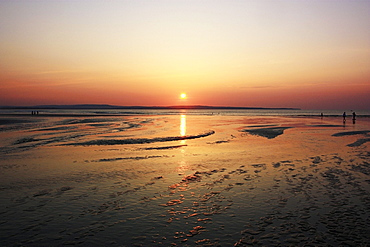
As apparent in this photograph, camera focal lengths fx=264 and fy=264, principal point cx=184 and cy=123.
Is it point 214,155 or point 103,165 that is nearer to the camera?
point 103,165

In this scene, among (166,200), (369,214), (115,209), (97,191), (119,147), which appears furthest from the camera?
(119,147)

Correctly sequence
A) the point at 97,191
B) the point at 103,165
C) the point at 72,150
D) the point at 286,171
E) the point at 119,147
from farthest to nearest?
the point at 119,147, the point at 72,150, the point at 103,165, the point at 286,171, the point at 97,191

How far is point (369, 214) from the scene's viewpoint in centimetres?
802

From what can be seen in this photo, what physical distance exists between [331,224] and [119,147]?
17437 millimetres

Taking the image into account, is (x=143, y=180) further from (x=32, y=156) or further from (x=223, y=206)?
(x=32, y=156)

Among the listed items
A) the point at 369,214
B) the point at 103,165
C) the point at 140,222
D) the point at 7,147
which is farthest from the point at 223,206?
the point at 7,147

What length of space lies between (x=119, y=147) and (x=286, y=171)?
533 inches

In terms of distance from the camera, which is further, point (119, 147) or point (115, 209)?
point (119, 147)

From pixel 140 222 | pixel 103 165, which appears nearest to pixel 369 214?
pixel 140 222

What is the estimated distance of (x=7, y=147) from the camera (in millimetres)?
21391

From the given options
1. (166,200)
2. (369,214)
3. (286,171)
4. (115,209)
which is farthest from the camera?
(286,171)

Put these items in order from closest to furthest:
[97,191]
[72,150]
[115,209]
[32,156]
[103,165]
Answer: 1. [115,209]
2. [97,191]
3. [103,165]
4. [32,156]
5. [72,150]

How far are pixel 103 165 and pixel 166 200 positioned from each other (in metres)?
7.08

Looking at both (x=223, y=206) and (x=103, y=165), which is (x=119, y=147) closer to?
(x=103, y=165)
